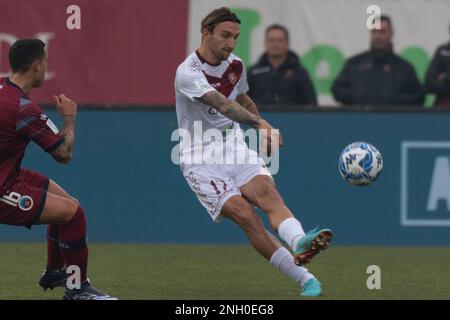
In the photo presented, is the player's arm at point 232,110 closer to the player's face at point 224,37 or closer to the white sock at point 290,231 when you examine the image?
the player's face at point 224,37

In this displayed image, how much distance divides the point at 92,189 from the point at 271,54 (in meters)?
2.39

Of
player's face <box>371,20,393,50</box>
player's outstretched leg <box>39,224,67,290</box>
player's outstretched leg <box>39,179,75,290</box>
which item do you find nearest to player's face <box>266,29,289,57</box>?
player's face <box>371,20,393,50</box>

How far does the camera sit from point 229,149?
392 inches

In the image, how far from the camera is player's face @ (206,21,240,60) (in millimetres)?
9727

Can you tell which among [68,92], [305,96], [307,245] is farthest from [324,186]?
[307,245]

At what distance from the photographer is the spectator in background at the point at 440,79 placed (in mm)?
14156

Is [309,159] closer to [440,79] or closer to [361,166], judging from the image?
[440,79]

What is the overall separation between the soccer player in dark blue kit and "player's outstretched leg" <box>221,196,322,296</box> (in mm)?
1148

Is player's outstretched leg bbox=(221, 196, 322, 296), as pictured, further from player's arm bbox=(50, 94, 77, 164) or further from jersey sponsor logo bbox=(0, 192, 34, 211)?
jersey sponsor logo bbox=(0, 192, 34, 211)

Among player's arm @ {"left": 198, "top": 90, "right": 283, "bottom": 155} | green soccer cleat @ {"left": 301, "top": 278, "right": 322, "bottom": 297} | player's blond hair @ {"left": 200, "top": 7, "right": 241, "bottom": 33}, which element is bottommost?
green soccer cleat @ {"left": 301, "top": 278, "right": 322, "bottom": 297}

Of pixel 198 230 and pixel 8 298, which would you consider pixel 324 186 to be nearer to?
pixel 198 230

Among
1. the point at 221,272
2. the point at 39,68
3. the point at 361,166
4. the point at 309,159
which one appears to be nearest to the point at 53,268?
the point at 39,68

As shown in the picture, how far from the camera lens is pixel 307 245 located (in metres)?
8.94

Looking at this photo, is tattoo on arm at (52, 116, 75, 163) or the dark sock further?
the dark sock
